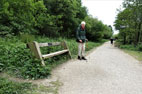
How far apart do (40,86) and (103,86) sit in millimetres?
1527

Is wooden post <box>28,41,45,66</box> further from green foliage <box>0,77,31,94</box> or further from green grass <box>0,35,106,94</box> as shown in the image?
green foliage <box>0,77,31,94</box>

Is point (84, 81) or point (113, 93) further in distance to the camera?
point (84, 81)

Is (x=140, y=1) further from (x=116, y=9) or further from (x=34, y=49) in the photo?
(x=34, y=49)

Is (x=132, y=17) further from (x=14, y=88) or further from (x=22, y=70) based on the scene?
(x=14, y=88)

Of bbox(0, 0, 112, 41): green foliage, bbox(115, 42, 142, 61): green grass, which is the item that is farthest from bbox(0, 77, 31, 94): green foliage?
bbox(115, 42, 142, 61): green grass

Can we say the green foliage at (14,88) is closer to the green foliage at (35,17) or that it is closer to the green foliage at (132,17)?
the green foliage at (35,17)

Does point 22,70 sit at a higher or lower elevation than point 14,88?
higher

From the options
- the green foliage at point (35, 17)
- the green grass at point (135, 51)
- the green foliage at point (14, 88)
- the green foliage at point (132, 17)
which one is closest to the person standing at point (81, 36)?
the green foliage at point (14, 88)

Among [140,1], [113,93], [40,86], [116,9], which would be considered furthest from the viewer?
[116,9]

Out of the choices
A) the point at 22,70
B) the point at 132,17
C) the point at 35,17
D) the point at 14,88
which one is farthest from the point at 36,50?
the point at 132,17

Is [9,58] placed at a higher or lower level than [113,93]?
higher

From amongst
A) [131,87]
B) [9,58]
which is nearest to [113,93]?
[131,87]

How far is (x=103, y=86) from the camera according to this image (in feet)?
9.04

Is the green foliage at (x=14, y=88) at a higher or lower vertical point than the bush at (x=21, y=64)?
lower
